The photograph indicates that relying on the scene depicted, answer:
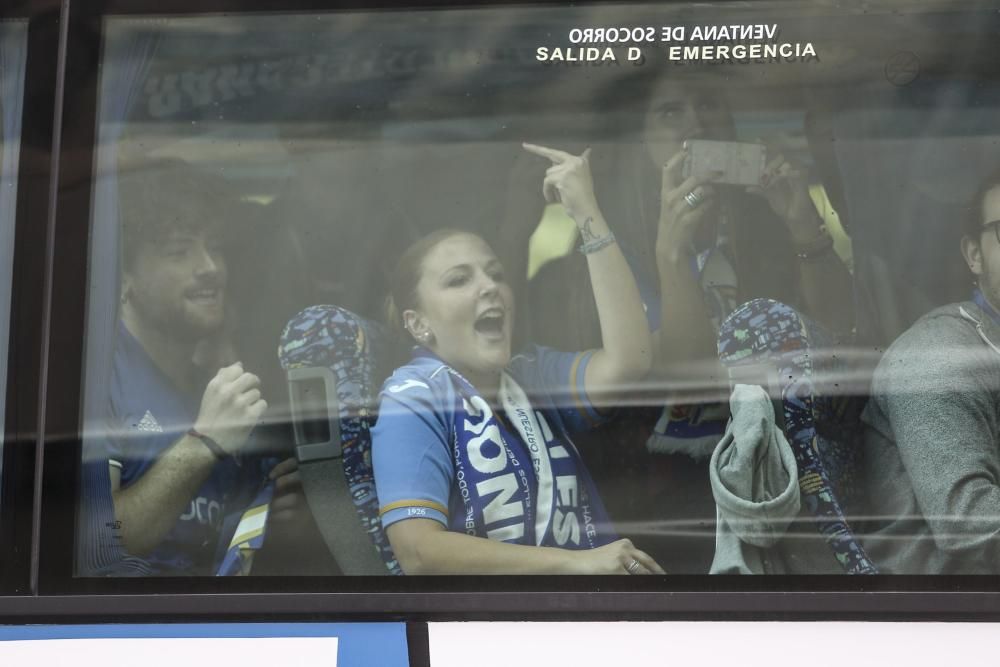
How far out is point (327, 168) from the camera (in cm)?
244

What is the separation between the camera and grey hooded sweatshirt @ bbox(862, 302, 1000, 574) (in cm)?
229

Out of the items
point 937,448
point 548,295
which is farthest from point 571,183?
point 937,448

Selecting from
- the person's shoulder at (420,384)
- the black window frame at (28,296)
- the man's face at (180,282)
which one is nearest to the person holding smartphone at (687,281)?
the person's shoulder at (420,384)

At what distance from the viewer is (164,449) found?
7.91 ft

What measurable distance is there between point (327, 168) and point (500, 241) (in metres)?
0.43

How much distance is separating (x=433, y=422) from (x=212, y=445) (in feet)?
1.62

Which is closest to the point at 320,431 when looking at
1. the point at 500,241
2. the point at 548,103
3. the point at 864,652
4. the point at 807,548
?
the point at 500,241

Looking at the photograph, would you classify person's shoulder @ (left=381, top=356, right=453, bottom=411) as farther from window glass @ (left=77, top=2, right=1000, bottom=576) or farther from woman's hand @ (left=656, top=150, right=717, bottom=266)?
woman's hand @ (left=656, top=150, right=717, bottom=266)

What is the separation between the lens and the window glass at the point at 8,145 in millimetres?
2455

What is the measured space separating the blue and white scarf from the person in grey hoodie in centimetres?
60

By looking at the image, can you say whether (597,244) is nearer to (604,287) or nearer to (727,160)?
(604,287)

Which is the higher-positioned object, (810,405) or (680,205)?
(680,205)

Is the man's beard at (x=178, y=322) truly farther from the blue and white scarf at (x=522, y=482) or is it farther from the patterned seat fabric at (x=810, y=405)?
the patterned seat fabric at (x=810, y=405)

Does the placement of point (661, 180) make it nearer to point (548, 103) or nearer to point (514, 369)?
point (548, 103)
